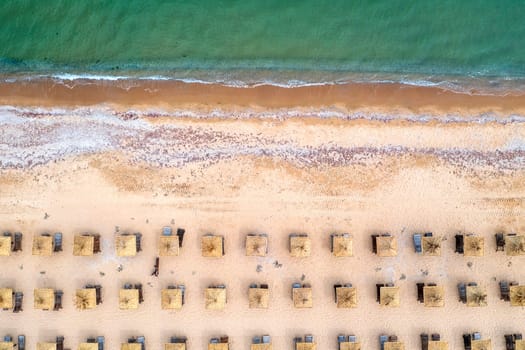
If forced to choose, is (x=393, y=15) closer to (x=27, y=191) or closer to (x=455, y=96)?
(x=455, y=96)

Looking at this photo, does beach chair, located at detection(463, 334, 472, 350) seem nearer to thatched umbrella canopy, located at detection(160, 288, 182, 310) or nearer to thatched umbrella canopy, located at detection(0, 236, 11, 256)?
thatched umbrella canopy, located at detection(160, 288, 182, 310)

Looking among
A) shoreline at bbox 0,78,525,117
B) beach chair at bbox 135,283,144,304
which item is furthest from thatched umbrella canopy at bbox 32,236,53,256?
shoreline at bbox 0,78,525,117

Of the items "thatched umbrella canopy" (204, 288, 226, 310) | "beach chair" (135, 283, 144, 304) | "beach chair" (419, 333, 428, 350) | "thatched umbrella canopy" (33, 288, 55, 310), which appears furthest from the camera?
"beach chair" (135, 283, 144, 304)

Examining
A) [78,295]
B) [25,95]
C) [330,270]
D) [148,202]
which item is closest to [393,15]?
[330,270]

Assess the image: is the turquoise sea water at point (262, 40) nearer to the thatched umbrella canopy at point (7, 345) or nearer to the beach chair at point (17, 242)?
the beach chair at point (17, 242)

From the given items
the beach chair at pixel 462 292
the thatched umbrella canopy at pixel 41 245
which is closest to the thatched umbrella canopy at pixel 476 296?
the beach chair at pixel 462 292
